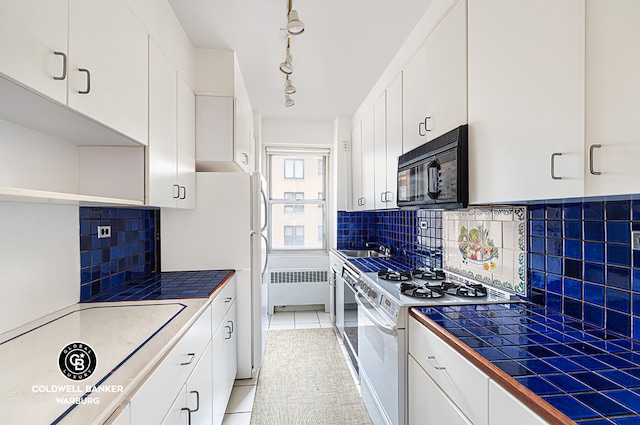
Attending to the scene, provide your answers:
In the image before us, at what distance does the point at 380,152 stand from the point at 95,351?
2.32 m

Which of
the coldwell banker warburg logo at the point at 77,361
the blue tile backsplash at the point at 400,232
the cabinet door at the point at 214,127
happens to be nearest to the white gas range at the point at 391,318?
the blue tile backsplash at the point at 400,232

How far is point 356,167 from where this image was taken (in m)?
3.53

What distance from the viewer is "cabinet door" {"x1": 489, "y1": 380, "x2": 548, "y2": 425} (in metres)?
0.74

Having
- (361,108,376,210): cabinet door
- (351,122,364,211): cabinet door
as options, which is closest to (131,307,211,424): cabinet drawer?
(361,108,376,210): cabinet door

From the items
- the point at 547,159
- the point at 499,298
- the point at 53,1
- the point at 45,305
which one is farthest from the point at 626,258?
the point at 45,305

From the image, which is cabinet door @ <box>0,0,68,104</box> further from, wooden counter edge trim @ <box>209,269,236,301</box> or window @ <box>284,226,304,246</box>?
window @ <box>284,226,304,246</box>

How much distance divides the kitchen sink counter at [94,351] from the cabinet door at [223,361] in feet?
1.25

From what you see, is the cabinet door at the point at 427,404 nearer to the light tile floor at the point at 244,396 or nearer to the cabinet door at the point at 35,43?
the light tile floor at the point at 244,396

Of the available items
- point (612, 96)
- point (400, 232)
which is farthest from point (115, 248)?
point (400, 232)

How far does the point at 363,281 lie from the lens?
214 centimetres

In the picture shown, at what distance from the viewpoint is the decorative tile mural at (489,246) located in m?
1.54

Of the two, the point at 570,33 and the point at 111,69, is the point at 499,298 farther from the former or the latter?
the point at 111,69

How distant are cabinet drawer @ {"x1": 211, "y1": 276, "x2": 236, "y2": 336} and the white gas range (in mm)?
891

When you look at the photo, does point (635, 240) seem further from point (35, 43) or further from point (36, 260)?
point (36, 260)
